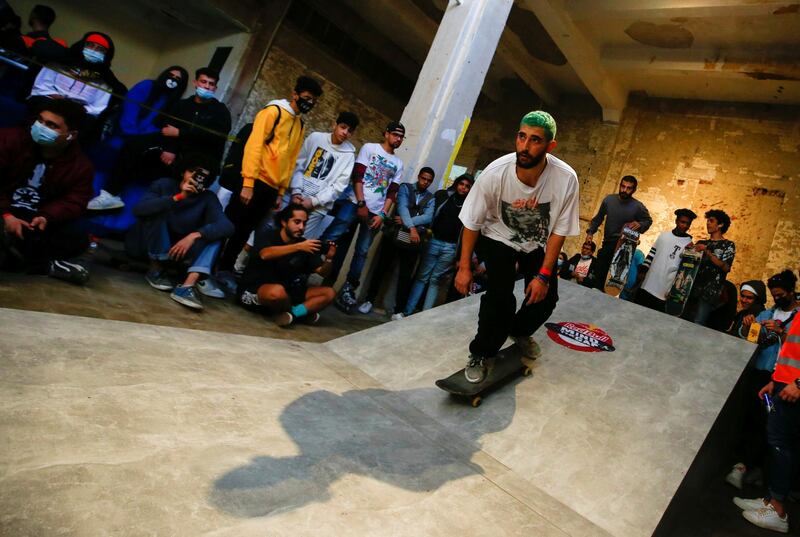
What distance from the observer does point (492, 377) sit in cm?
253

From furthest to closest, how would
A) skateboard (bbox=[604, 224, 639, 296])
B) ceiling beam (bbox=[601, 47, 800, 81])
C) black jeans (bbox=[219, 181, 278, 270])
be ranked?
ceiling beam (bbox=[601, 47, 800, 81])
skateboard (bbox=[604, 224, 639, 296])
black jeans (bbox=[219, 181, 278, 270])

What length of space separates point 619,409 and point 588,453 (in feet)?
1.73

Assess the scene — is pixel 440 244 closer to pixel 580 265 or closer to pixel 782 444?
pixel 580 265

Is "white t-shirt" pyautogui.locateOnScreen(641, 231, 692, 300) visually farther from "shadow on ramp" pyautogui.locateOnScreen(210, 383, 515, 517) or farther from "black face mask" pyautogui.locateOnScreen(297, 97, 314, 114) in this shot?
"black face mask" pyautogui.locateOnScreen(297, 97, 314, 114)

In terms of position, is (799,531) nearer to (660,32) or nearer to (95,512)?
(95,512)

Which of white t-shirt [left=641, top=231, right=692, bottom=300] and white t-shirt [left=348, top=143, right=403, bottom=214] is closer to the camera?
white t-shirt [left=348, top=143, right=403, bottom=214]

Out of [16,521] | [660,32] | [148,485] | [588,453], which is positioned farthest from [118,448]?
[660,32]

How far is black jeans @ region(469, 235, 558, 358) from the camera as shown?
2.49m

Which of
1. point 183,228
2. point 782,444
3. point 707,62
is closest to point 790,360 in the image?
point 782,444

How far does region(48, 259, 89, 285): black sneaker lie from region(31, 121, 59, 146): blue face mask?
0.76 metres

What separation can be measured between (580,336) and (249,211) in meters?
3.05

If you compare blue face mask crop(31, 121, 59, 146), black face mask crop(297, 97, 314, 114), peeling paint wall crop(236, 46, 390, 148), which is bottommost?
blue face mask crop(31, 121, 59, 146)

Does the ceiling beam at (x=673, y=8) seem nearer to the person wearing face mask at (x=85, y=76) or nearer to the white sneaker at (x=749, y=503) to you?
the white sneaker at (x=749, y=503)

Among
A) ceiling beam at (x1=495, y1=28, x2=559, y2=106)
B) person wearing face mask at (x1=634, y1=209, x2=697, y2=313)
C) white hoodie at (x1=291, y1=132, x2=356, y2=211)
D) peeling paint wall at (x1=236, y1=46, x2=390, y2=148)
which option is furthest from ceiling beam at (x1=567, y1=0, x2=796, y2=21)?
white hoodie at (x1=291, y1=132, x2=356, y2=211)
